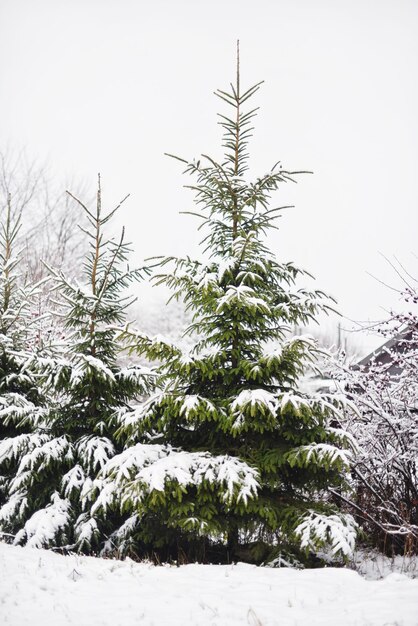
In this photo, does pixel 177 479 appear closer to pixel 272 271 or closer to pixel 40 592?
pixel 40 592

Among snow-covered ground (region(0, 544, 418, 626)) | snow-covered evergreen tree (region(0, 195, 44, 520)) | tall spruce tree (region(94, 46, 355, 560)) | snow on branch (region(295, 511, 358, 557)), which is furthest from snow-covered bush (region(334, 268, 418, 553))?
snow-covered evergreen tree (region(0, 195, 44, 520))

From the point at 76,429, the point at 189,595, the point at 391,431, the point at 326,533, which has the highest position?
the point at 391,431

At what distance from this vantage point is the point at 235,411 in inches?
208

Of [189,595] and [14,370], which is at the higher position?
[14,370]

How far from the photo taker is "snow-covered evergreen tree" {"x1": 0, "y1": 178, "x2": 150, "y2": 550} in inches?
227

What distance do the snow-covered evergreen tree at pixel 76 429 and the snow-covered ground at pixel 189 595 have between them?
2.81 feet

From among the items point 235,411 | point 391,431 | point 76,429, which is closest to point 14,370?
point 76,429

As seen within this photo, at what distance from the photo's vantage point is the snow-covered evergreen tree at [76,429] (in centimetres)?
576

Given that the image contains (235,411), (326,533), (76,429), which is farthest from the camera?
(76,429)

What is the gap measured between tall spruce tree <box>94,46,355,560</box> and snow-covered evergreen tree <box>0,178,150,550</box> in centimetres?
61

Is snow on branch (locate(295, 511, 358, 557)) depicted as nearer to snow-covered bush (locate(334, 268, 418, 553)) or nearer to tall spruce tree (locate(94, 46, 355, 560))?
tall spruce tree (locate(94, 46, 355, 560))

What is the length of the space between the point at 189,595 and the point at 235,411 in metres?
1.87

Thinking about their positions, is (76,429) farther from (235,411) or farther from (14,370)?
(235,411)

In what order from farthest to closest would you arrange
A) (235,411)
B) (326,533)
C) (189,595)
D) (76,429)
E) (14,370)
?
1. (14,370)
2. (76,429)
3. (235,411)
4. (326,533)
5. (189,595)
